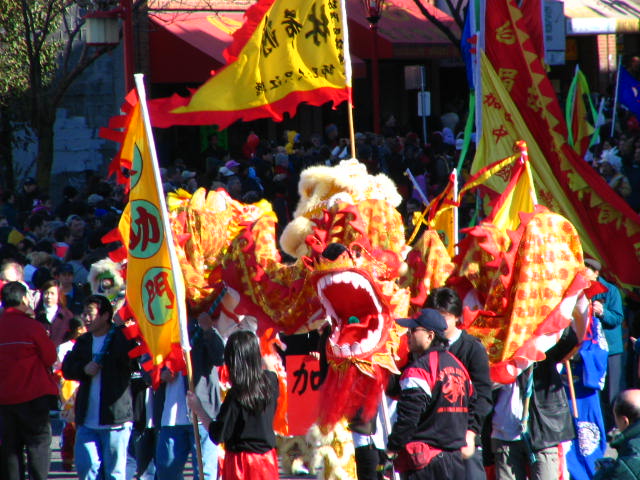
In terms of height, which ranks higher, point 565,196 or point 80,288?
point 565,196

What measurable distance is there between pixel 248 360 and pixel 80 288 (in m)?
5.29

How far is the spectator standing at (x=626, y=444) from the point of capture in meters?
4.36

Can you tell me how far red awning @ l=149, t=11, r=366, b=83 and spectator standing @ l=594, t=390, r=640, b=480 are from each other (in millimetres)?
15794

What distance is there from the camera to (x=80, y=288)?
10.3 m

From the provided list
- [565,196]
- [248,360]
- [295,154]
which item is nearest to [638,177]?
[565,196]

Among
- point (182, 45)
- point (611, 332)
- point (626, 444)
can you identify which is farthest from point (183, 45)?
point (626, 444)

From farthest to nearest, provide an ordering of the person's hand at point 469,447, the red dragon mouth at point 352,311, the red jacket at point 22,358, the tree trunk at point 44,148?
the tree trunk at point 44,148
the red jacket at point 22,358
the red dragon mouth at point 352,311
the person's hand at point 469,447

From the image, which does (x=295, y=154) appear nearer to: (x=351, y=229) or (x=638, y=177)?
(x=638, y=177)

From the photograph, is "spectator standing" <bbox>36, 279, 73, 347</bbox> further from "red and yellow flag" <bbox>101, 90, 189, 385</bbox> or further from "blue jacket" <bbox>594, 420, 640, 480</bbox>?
"blue jacket" <bbox>594, 420, 640, 480</bbox>

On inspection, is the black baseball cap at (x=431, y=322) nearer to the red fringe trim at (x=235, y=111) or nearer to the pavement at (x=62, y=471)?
the red fringe trim at (x=235, y=111)

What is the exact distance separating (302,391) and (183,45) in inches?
551

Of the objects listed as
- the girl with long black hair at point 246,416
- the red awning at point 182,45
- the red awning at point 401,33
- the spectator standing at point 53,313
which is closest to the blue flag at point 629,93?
the red awning at point 401,33

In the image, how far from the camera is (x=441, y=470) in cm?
532

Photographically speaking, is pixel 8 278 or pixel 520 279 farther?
pixel 8 278
